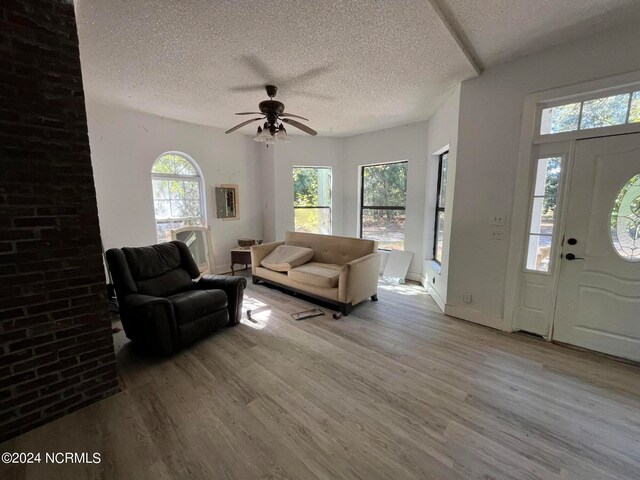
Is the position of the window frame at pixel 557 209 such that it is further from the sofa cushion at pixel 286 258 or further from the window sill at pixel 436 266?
the sofa cushion at pixel 286 258

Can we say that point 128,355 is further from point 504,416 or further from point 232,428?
point 504,416

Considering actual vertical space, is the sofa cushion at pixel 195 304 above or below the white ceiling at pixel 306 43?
below

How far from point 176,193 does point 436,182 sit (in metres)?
4.32

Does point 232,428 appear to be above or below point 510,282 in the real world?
below

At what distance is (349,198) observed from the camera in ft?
17.5

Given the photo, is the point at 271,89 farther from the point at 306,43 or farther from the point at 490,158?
the point at 490,158

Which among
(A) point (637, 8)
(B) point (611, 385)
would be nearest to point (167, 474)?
(B) point (611, 385)

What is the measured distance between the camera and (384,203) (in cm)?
499

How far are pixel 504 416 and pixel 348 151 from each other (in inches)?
183

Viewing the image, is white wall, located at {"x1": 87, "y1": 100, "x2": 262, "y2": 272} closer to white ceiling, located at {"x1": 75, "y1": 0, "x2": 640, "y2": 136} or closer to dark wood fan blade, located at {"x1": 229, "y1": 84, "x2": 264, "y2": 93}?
white ceiling, located at {"x1": 75, "y1": 0, "x2": 640, "y2": 136}

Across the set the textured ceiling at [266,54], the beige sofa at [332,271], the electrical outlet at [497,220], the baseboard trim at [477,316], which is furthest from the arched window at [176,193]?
the electrical outlet at [497,220]

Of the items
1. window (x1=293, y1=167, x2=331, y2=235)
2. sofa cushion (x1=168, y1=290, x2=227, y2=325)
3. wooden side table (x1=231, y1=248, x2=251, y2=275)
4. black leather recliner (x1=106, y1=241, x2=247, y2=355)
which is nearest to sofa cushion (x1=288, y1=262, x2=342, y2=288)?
black leather recliner (x1=106, y1=241, x2=247, y2=355)

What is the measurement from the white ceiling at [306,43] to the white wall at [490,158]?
18cm

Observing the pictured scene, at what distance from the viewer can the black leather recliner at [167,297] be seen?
7.40 feet
